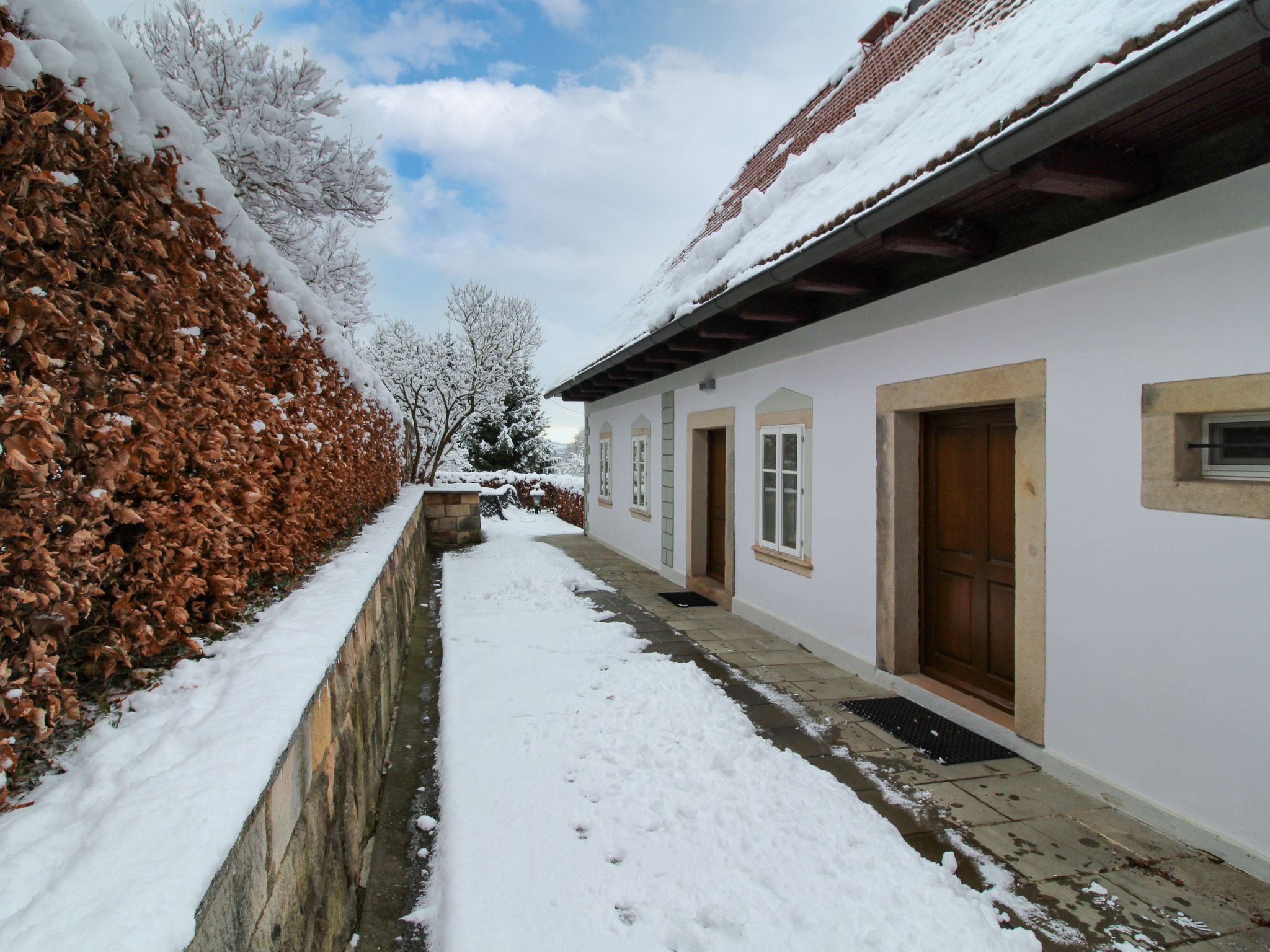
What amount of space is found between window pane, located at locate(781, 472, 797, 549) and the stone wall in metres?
3.53

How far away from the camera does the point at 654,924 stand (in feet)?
7.41

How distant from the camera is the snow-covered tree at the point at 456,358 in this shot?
21047 millimetres

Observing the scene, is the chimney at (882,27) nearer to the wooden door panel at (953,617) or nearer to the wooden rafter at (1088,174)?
the wooden rafter at (1088,174)

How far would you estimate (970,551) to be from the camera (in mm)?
4270

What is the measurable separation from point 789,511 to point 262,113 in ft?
20.1

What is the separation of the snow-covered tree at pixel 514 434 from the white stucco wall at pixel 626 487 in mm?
11608

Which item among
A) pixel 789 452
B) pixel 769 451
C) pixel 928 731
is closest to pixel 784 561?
pixel 789 452

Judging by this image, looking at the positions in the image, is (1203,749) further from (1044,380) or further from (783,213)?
(783,213)

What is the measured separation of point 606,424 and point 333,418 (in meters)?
7.94

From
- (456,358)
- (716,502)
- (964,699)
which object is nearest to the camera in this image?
(964,699)

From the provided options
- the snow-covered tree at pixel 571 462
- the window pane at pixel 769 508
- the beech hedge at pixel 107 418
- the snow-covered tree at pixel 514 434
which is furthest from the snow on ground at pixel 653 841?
the snow-covered tree at pixel 571 462

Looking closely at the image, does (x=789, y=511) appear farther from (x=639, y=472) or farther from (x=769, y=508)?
(x=639, y=472)

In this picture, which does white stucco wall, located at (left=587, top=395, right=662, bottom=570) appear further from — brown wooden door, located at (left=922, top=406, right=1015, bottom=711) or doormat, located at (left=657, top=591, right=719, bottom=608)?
brown wooden door, located at (left=922, top=406, right=1015, bottom=711)

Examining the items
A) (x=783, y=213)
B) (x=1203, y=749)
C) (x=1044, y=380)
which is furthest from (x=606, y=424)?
(x=1203, y=749)
